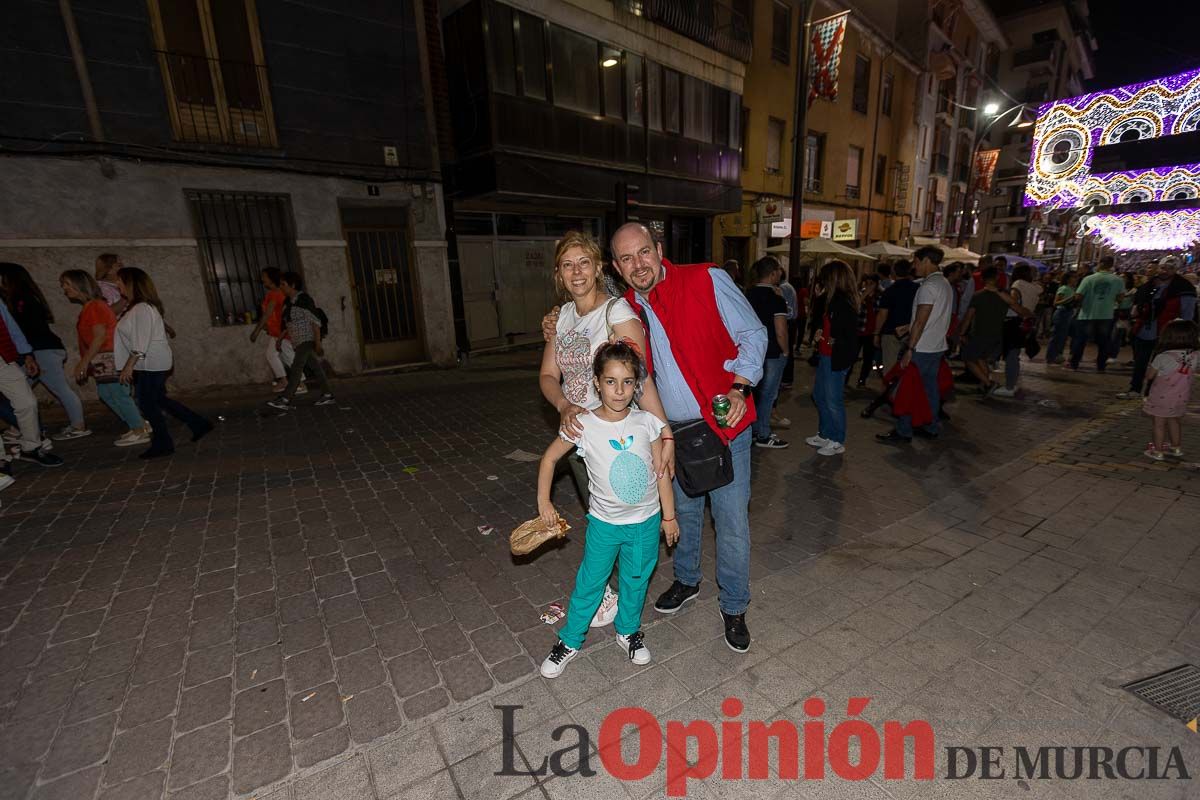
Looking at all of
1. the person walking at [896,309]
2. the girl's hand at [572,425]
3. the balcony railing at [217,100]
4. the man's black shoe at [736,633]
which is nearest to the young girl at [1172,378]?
the person walking at [896,309]

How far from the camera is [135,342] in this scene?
219 inches

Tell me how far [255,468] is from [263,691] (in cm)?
379

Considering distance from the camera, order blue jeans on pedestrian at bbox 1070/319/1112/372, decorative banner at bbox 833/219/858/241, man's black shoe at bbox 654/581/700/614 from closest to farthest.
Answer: man's black shoe at bbox 654/581/700/614
blue jeans on pedestrian at bbox 1070/319/1112/372
decorative banner at bbox 833/219/858/241

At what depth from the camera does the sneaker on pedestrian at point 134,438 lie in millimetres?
6383

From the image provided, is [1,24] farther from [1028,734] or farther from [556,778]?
[1028,734]

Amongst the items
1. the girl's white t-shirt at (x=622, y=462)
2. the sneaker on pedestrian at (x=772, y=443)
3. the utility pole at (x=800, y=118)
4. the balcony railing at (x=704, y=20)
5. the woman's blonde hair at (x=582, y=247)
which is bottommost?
the sneaker on pedestrian at (x=772, y=443)

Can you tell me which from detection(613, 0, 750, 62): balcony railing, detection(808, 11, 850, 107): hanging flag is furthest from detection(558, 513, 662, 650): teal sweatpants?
detection(808, 11, 850, 107): hanging flag

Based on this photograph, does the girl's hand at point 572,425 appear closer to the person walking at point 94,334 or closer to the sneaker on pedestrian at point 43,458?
the person walking at point 94,334

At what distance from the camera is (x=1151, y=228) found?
2206 cm

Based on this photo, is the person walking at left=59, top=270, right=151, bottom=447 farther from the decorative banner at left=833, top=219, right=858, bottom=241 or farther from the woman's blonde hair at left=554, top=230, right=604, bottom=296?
the decorative banner at left=833, top=219, right=858, bottom=241

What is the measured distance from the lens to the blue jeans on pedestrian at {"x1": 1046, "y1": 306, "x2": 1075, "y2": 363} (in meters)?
11.0

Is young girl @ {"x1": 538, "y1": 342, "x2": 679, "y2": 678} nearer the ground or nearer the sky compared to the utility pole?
nearer the ground

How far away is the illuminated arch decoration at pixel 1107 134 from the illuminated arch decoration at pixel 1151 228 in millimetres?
1769

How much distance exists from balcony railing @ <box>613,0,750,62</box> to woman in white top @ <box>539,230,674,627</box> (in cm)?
1379
